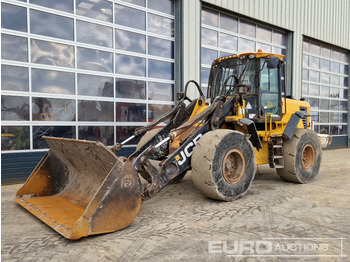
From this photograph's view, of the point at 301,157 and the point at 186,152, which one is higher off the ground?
the point at 186,152

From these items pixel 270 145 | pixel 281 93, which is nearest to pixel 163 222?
pixel 270 145

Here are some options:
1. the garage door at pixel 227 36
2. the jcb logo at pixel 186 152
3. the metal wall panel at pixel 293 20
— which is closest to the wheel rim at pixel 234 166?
the jcb logo at pixel 186 152

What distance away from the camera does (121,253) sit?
3127mm

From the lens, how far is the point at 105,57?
8.15 meters

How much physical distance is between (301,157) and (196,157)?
2789 mm

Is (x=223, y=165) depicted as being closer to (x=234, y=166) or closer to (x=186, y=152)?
(x=234, y=166)

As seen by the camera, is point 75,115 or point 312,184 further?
point 75,115

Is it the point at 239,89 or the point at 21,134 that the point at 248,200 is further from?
the point at 21,134

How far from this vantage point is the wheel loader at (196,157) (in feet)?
12.0

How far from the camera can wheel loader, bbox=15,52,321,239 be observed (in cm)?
366

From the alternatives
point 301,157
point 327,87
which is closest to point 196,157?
point 301,157

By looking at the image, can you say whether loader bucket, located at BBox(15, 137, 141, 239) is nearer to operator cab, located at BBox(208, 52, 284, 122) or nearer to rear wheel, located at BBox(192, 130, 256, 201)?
rear wheel, located at BBox(192, 130, 256, 201)

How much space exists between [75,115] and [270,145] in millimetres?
4695

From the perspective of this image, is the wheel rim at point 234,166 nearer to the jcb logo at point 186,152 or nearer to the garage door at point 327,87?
the jcb logo at point 186,152
